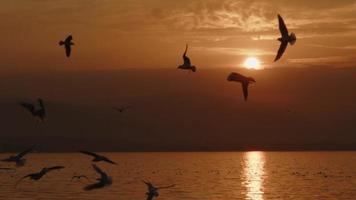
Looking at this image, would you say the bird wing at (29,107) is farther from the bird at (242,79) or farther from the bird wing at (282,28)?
the bird wing at (282,28)

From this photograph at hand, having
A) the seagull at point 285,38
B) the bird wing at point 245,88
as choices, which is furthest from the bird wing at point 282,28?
the bird wing at point 245,88

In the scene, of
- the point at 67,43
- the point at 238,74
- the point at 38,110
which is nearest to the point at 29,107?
the point at 38,110

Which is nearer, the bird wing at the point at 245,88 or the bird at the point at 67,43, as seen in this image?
the bird wing at the point at 245,88

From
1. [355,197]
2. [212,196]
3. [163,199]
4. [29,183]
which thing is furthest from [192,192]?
[29,183]

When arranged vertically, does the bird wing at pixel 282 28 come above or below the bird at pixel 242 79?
above

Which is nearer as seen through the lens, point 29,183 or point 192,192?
point 192,192

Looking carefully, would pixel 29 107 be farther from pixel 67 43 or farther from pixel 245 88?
pixel 245 88

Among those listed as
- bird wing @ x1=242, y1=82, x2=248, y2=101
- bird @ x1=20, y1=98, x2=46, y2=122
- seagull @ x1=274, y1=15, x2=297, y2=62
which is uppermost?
seagull @ x1=274, y1=15, x2=297, y2=62

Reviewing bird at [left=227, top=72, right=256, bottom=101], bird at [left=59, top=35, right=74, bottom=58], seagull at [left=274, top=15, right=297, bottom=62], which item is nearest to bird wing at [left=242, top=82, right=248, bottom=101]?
bird at [left=227, top=72, right=256, bottom=101]

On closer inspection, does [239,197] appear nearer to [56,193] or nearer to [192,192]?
[192,192]

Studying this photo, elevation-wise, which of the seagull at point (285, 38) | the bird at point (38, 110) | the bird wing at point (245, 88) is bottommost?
the bird at point (38, 110)

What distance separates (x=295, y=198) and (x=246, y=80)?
202 feet

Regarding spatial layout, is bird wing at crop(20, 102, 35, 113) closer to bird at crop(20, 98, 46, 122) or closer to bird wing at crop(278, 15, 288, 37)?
bird at crop(20, 98, 46, 122)

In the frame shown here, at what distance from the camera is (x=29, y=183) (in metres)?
127
